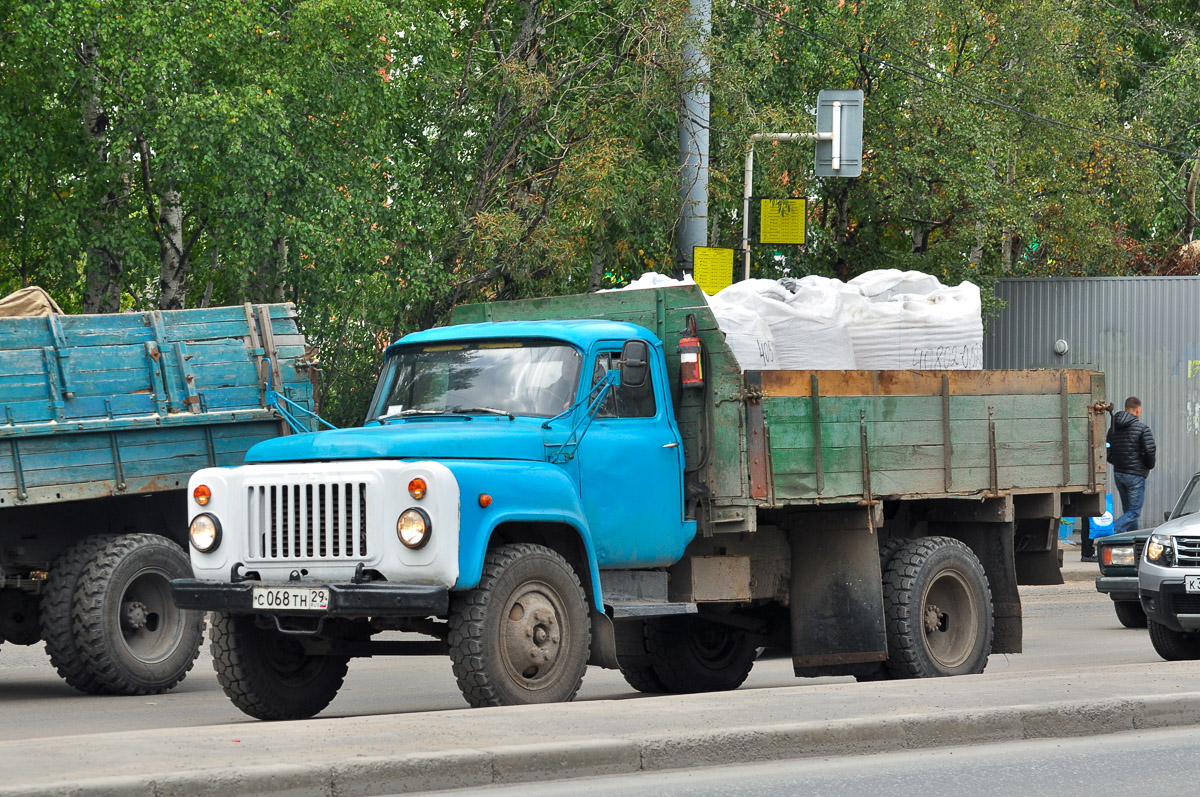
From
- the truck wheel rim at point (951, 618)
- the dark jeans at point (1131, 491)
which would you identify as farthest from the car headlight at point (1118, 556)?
the dark jeans at point (1131, 491)

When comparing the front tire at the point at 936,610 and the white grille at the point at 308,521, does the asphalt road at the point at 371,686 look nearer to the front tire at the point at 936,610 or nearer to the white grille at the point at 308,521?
the front tire at the point at 936,610

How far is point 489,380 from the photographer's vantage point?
9594mm

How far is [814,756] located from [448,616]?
1.99 metres

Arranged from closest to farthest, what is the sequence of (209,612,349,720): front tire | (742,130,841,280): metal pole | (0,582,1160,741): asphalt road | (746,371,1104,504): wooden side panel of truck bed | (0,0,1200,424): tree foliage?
(209,612,349,720): front tire
(0,582,1160,741): asphalt road
(746,371,1104,504): wooden side panel of truck bed
(742,130,841,280): metal pole
(0,0,1200,424): tree foliage

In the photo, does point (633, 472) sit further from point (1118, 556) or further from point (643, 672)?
point (1118, 556)

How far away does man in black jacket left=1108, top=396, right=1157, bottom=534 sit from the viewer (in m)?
20.7

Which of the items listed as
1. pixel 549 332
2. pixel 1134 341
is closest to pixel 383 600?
pixel 549 332

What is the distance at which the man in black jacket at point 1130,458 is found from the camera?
2072 cm

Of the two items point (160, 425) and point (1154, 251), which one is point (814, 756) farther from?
point (1154, 251)

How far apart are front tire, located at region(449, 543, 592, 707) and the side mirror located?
1139mm

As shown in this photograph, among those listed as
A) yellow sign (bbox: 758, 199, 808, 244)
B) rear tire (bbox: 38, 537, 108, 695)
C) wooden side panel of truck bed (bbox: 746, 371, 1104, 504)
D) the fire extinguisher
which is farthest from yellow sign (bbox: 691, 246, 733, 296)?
rear tire (bbox: 38, 537, 108, 695)

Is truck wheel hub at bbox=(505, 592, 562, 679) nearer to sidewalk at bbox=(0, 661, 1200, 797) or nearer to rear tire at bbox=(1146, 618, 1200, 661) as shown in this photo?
sidewalk at bbox=(0, 661, 1200, 797)

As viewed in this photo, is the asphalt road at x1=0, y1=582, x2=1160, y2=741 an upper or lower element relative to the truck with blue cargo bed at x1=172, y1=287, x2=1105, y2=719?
lower

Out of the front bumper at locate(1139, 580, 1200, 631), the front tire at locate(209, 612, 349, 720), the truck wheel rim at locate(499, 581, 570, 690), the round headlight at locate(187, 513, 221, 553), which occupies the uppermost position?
the round headlight at locate(187, 513, 221, 553)
